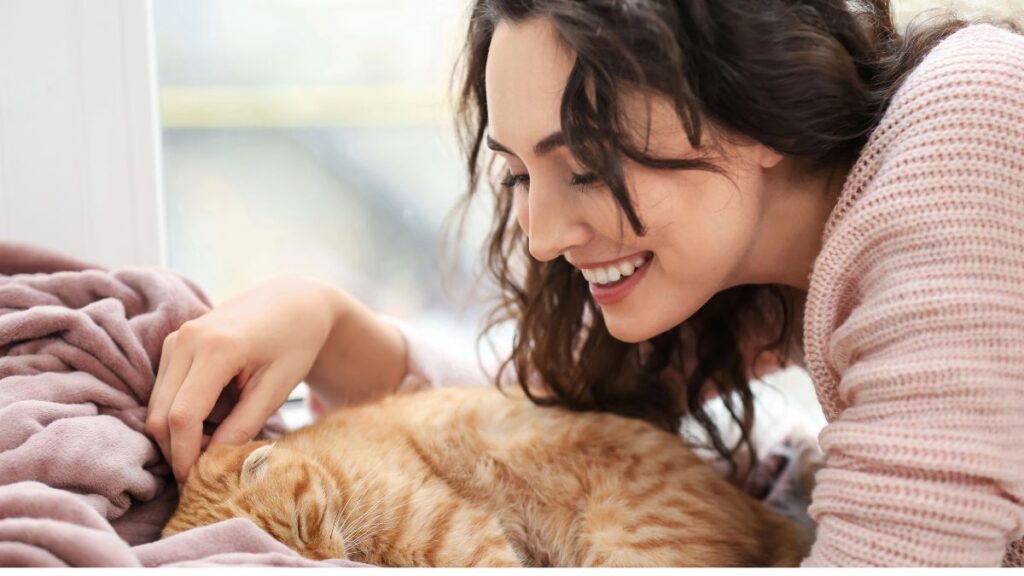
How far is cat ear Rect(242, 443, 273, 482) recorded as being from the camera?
1.20 metres

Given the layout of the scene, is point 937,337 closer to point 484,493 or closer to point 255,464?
point 484,493

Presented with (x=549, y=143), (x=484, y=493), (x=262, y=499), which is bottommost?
(x=484, y=493)

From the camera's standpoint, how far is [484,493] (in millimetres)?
1461

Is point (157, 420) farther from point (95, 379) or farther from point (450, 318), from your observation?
point (450, 318)

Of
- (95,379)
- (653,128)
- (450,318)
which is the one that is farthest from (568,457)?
(450,318)

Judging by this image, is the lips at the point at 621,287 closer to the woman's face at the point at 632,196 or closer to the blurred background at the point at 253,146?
the woman's face at the point at 632,196

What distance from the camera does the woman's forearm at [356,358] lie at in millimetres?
1604

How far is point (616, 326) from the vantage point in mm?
1300

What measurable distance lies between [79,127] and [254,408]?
2.71 feet

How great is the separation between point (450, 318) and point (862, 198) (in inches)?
50.6

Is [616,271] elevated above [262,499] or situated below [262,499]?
above

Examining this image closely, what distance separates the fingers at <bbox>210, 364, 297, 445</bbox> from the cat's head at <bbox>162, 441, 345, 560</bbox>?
0.13 feet

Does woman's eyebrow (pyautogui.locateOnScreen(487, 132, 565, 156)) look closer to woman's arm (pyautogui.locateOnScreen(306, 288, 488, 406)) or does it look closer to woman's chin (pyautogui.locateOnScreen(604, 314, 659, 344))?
woman's chin (pyautogui.locateOnScreen(604, 314, 659, 344))

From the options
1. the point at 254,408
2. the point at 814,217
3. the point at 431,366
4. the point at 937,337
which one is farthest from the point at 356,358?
the point at 937,337
